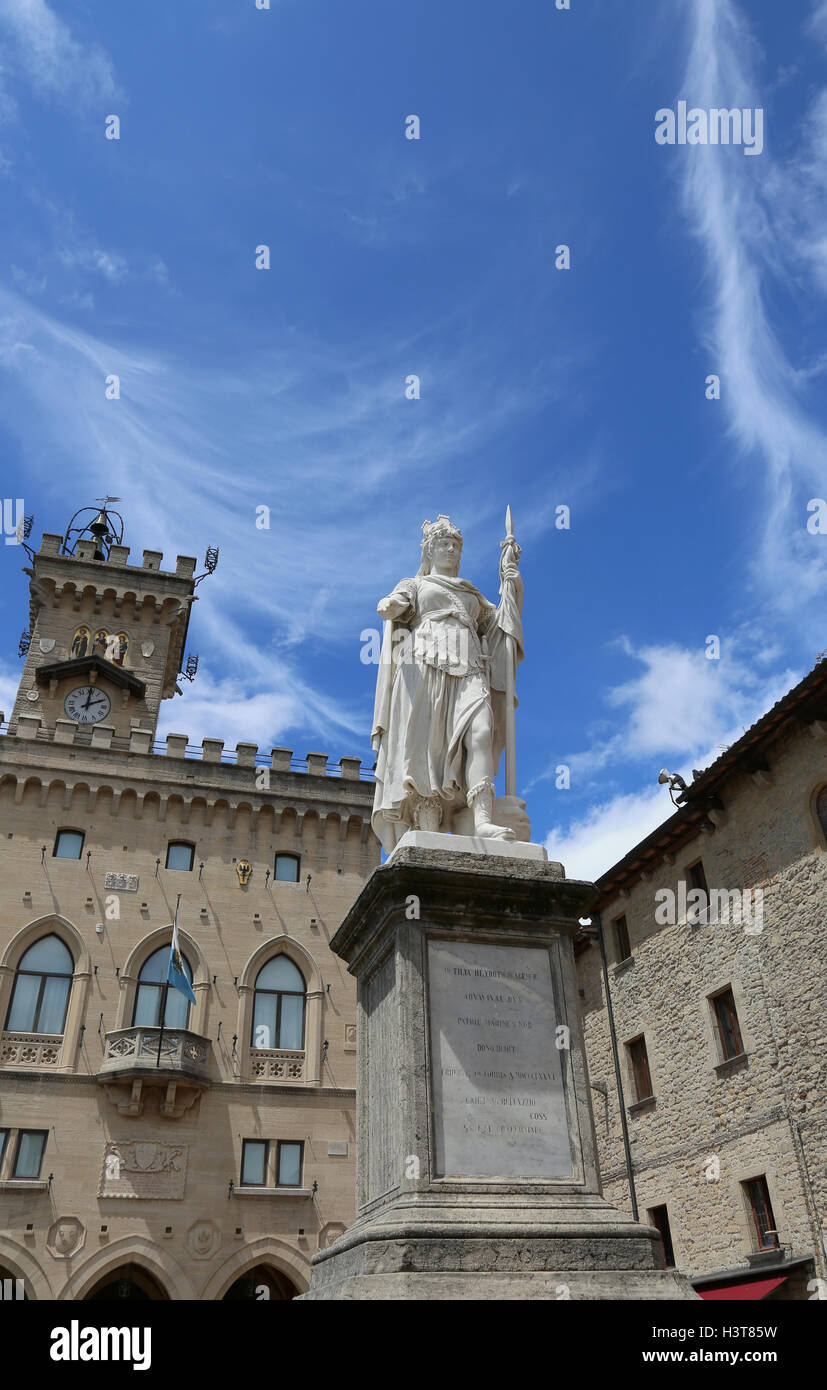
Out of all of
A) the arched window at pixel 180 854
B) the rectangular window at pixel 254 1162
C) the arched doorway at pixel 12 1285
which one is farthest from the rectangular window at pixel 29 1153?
the arched window at pixel 180 854

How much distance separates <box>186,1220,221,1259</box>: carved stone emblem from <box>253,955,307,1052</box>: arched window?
488cm

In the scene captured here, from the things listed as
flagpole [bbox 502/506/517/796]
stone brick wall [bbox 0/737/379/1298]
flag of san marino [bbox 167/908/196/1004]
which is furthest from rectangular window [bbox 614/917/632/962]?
flagpole [bbox 502/506/517/796]

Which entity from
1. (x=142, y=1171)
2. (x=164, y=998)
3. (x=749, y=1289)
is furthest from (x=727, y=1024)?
(x=142, y=1171)

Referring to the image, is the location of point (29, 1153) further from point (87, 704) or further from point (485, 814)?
point (485, 814)

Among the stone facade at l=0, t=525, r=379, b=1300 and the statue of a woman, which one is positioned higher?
the stone facade at l=0, t=525, r=379, b=1300

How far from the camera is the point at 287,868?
33.1 meters

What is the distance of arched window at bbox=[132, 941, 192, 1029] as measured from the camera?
29.6 m

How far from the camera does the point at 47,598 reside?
39.8m

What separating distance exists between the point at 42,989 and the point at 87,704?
40.0 feet

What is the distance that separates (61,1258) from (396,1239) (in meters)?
25.2

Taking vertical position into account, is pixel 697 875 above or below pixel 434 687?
above

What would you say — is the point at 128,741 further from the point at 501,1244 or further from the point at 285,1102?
the point at 501,1244

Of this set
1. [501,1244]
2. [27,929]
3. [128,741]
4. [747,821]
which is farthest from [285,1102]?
[501,1244]

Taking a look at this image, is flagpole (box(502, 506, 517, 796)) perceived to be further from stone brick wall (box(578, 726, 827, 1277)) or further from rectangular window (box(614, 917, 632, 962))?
rectangular window (box(614, 917, 632, 962))
